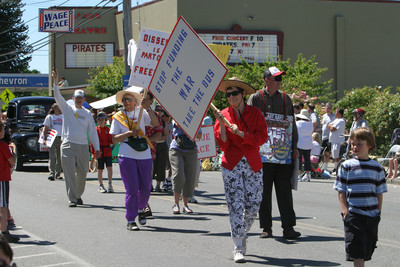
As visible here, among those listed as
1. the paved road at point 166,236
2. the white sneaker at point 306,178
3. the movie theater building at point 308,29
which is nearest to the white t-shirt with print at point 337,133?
the white sneaker at point 306,178

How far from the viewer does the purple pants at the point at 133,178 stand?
30.0 feet

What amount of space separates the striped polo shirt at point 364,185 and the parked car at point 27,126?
45.8ft

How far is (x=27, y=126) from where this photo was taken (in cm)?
1914

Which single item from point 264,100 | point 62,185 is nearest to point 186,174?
point 264,100

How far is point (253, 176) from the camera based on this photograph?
7.35 m

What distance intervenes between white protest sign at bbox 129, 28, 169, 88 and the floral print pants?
2.65 meters

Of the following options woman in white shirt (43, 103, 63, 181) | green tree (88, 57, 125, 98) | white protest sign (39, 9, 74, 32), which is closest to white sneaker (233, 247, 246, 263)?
woman in white shirt (43, 103, 63, 181)

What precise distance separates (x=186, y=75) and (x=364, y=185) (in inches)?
85.4

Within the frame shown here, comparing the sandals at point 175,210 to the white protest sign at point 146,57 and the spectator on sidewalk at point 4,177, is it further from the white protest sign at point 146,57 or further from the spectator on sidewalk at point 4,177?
the spectator on sidewalk at point 4,177

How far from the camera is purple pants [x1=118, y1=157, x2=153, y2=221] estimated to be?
914 centimetres

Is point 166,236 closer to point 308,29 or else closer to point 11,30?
point 308,29

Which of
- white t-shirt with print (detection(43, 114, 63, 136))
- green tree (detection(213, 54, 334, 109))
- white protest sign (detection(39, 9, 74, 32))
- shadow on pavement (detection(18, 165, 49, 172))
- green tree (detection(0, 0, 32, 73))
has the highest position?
green tree (detection(0, 0, 32, 73))

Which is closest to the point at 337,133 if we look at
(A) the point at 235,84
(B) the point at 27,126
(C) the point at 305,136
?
(C) the point at 305,136

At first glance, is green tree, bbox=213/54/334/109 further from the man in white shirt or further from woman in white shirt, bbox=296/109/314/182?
the man in white shirt
